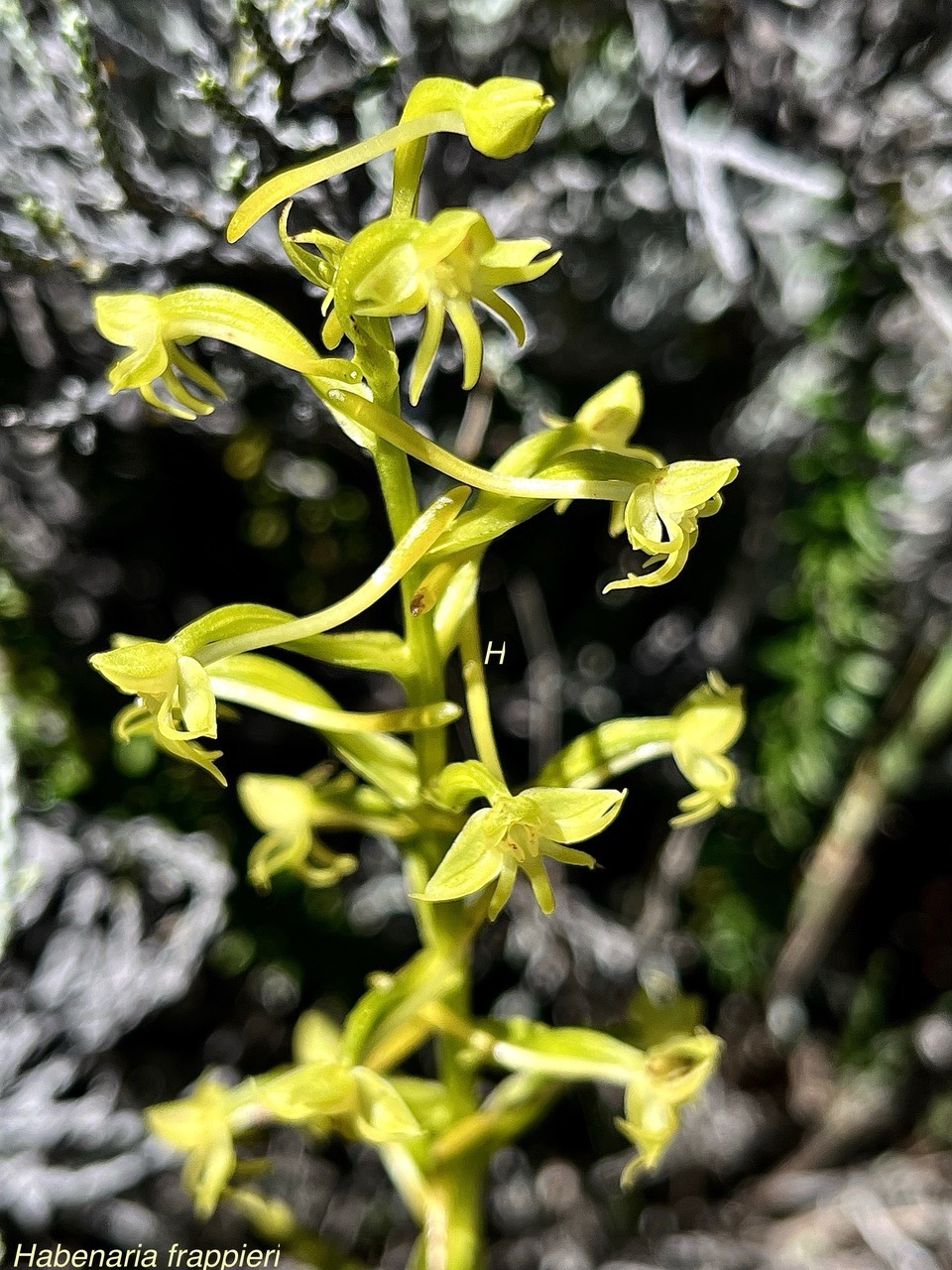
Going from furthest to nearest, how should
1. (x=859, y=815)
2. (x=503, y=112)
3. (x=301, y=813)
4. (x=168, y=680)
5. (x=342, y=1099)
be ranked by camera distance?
(x=859, y=815), (x=301, y=813), (x=342, y=1099), (x=168, y=680), (x=503, y=112)

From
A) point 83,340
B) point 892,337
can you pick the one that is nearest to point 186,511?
point 83,340

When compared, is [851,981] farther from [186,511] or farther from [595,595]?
[186,511]

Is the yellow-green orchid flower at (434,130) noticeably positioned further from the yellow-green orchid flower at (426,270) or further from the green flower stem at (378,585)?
the green flower stem at (378,585)

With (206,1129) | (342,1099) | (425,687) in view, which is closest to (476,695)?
(425,687)

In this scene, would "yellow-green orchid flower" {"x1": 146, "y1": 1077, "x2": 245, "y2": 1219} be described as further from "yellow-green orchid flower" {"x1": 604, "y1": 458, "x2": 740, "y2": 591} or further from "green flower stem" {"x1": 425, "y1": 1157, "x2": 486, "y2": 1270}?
"yellow-green orchid flower" {"x1": 604, "y1": 458, "x2": 740, "y2": 591}

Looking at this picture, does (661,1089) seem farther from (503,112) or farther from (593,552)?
(503,112)

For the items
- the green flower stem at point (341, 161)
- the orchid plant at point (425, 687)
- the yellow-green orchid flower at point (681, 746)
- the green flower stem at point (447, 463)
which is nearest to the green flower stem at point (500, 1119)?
the orchid plant at point (425, 687)
